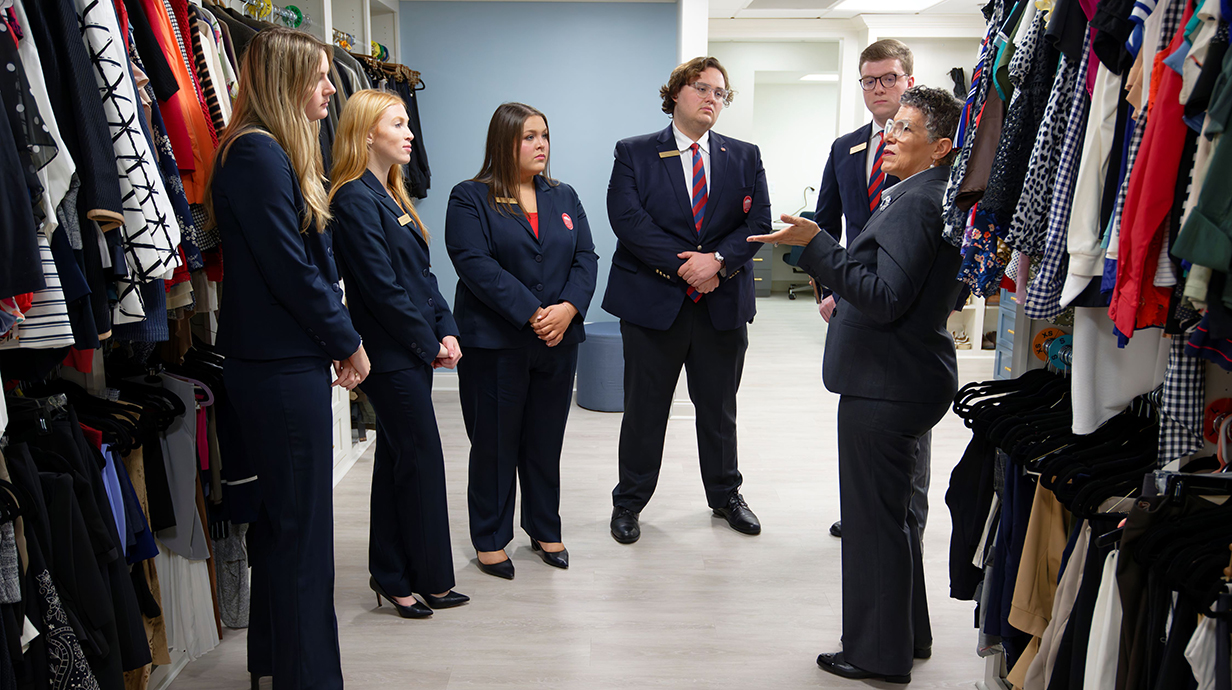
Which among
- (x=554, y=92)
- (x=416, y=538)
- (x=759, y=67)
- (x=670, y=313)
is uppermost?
(x=759, y=67)

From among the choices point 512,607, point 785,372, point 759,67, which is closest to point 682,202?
point 512,607

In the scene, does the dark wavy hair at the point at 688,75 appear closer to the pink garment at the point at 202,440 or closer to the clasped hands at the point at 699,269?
the clasped hands at the point at 699,269

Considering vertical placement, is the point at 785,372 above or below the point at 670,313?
below

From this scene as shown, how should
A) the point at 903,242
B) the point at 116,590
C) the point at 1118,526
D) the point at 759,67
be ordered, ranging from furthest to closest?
1. the point at 759,67
2. the point at 903,242
3. the point at 116,590
4. the point at 1118,526

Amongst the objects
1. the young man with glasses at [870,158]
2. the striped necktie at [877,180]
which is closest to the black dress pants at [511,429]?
the young man with glasses at [870,158]

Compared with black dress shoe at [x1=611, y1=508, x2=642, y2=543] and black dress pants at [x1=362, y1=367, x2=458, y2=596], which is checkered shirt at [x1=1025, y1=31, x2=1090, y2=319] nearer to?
black dress pants at [x1=362, y1=367, x2=458, y2=596]

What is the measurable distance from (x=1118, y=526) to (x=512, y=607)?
1741 millimetres

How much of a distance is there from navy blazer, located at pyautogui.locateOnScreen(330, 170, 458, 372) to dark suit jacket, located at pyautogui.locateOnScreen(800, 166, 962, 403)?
3.54 feet

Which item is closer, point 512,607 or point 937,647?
point 937,647

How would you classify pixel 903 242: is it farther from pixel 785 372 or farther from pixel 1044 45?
pixel 785 372

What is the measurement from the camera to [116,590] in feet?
5.93

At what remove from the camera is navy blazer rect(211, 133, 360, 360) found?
5.90 feet

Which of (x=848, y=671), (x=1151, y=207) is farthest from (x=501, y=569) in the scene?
(x=1151, y=207)

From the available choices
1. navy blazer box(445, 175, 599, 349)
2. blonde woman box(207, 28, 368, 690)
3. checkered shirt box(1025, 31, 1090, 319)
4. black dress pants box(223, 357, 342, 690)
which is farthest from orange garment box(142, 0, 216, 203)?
checkered shirt box(1025, 31, 1090, 319)
